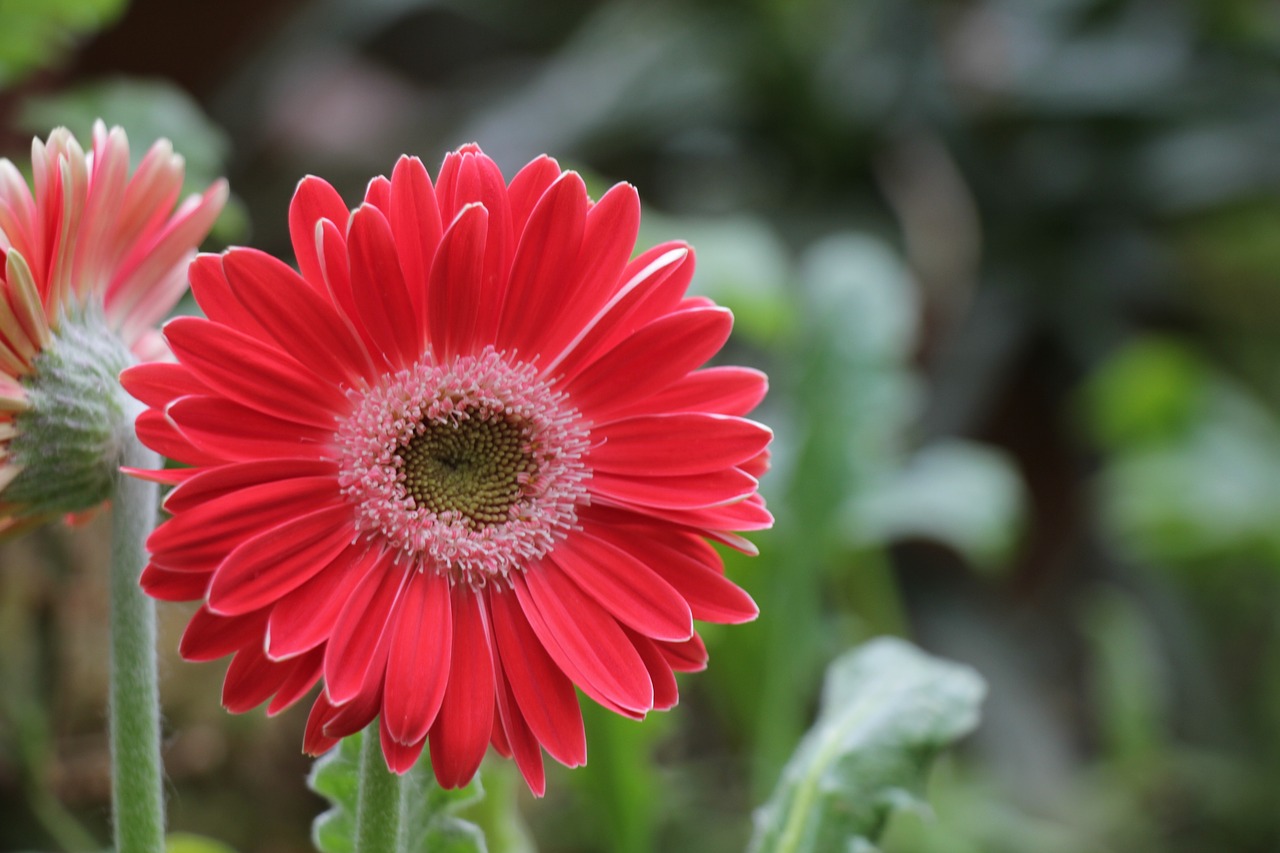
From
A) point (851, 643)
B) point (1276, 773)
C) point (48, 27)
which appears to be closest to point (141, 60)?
point (48, 27)

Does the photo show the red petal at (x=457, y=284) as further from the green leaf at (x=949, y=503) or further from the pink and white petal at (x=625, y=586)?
the green leaf at (x=949, y=503)

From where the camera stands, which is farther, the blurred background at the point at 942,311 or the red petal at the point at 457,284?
the blurred background at the point at 942,311

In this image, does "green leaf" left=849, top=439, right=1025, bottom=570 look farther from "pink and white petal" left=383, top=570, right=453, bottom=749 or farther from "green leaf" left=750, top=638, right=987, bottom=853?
"pink and white petal" left=383, top=570, right=453, bottom=749

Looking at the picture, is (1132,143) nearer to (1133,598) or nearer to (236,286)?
(1133,598)

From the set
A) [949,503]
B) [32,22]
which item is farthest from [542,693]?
[949,503]

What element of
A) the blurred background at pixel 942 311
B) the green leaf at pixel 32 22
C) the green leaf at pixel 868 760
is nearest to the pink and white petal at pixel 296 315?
the green leaf at pixel 868 760

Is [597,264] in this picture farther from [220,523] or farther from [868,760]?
[868,760]
